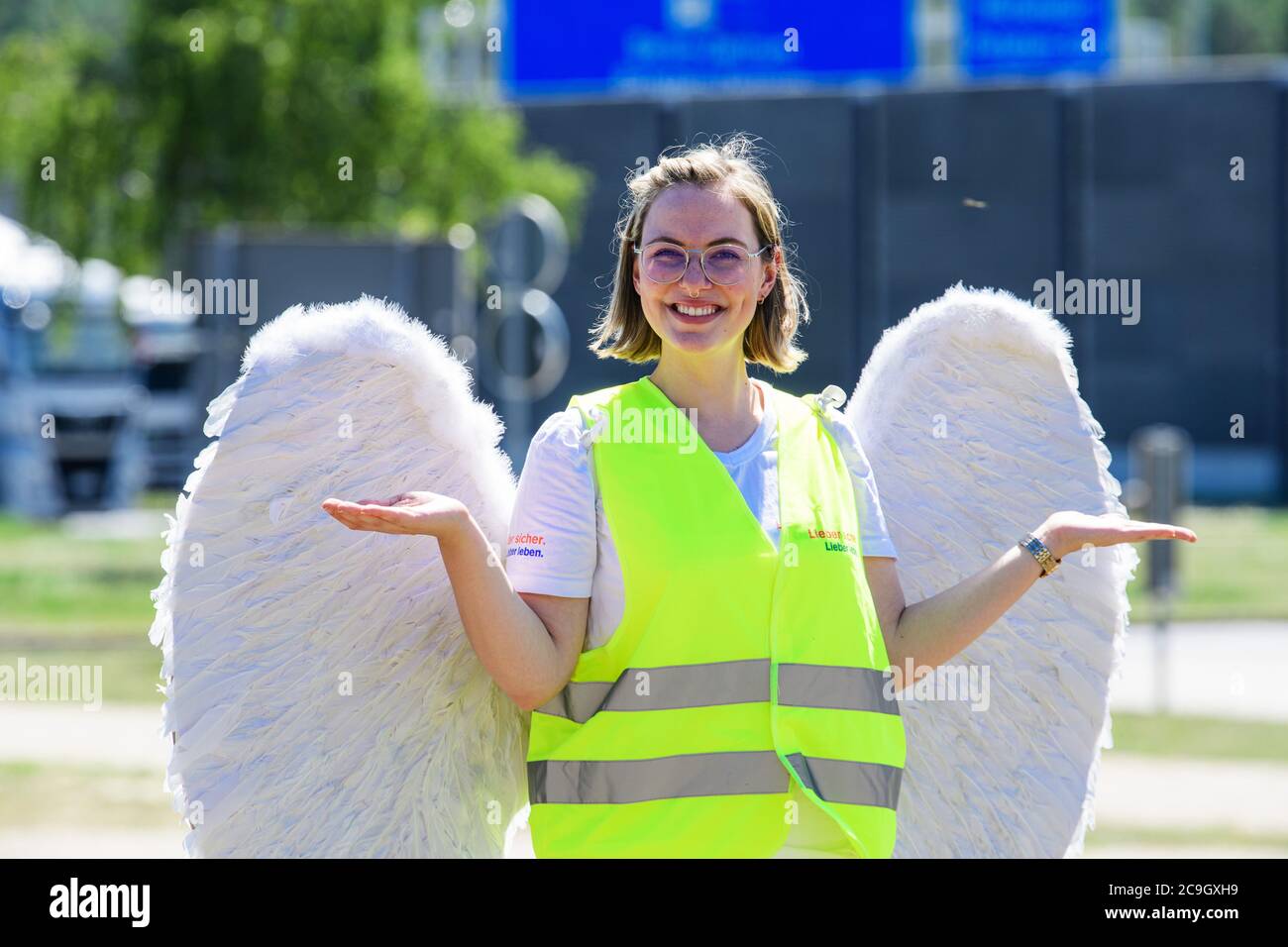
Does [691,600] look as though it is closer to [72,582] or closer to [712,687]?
[712,687]

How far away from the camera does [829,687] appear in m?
2.72

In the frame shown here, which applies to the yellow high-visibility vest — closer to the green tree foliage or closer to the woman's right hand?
the woman's right hand

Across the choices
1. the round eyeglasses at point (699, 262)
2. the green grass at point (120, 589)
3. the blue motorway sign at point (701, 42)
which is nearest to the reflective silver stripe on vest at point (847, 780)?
the round eyeglasses at point (699, 262)

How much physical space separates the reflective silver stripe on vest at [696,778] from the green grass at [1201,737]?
5898 millimetres

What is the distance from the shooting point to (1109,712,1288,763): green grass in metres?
8.33

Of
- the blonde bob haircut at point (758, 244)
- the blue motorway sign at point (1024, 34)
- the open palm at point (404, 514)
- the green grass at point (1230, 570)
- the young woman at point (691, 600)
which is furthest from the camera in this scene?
the blue motorway sign at point (1024, 34)

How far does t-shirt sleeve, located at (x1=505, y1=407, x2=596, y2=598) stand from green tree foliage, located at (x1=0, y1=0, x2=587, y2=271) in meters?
12.9

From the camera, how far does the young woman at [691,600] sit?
8.75 ft

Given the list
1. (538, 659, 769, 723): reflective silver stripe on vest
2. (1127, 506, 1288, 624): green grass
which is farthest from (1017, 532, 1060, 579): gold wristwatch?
(1127, 506, 1288, 624): green grass

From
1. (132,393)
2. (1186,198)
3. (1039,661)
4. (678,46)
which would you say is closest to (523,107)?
(678,46)

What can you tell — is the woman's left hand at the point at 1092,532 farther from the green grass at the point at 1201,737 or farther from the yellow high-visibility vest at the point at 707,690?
the green grass at the point at 1201,737

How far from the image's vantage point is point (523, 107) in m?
23.7

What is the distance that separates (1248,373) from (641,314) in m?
20.7
